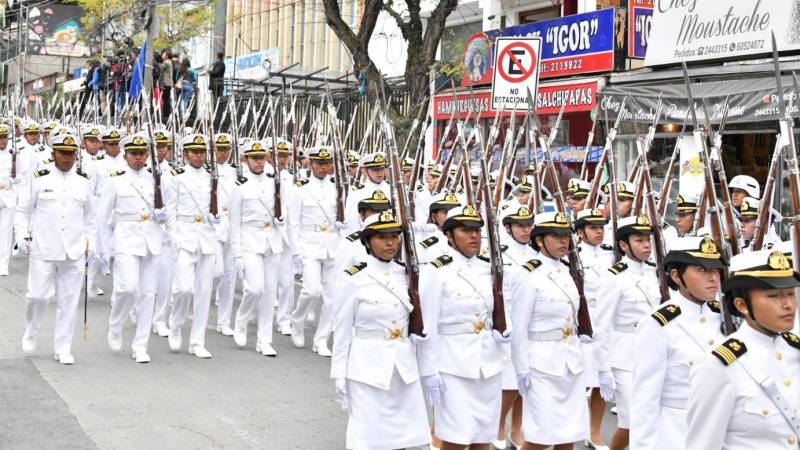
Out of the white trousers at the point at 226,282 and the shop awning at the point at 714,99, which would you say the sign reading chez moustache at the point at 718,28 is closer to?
the shop awning at the point at 714,99

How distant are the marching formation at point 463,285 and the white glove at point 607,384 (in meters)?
0.01

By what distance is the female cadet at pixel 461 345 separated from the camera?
6594 millimetres

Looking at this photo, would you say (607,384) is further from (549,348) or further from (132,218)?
(132,218)

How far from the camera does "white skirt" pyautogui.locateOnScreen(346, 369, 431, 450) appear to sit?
638cm

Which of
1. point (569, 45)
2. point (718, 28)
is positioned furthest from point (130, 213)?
point (569, 45)

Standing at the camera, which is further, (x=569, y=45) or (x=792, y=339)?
(x=569, y=45)

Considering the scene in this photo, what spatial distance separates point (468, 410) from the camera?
6.59 meters

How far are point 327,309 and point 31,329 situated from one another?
2.77m

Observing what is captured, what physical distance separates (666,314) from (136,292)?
21.5 feet

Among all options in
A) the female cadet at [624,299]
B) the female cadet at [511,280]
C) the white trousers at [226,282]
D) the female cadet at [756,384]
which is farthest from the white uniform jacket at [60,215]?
the female cadet at [756,384]

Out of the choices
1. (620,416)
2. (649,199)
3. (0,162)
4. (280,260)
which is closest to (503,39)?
(280,260)

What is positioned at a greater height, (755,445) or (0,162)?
(0,162)

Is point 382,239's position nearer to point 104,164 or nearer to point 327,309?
point 327,309

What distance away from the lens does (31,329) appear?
34.2 ft
